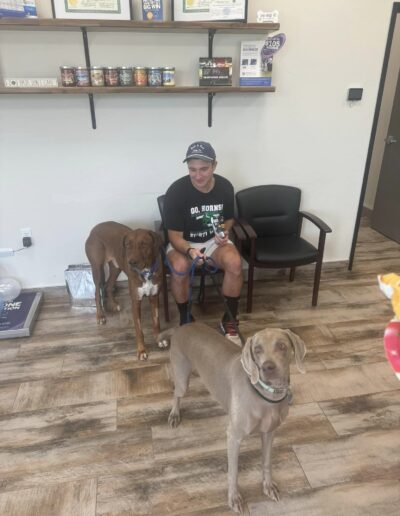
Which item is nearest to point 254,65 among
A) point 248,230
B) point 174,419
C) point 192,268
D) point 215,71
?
point 215,71

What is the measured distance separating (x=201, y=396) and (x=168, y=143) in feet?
6.29

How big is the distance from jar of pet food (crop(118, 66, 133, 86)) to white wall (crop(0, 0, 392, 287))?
19 centimetres

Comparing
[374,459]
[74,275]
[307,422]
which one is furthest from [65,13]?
[374,459]

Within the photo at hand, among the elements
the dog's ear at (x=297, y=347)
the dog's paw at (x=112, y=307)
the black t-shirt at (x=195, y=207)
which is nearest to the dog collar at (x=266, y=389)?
the dog's ear at (x=297, y=347)

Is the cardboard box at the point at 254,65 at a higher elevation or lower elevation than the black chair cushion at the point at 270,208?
higher

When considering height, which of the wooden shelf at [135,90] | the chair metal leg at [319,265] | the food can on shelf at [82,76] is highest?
the food can on shelf at [82,76]

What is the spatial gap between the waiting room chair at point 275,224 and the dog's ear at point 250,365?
1.50 m

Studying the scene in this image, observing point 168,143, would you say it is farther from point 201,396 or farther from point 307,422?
point 307,422

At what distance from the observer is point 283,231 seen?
3.21 meters

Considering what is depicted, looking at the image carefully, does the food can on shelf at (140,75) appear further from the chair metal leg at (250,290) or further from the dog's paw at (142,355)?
the dog's paw at (142,355)

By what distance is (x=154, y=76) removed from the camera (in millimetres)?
2592

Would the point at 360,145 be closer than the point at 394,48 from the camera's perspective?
Yes

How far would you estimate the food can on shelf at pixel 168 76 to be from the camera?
102 inches

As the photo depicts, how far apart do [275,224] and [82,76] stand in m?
1.83
